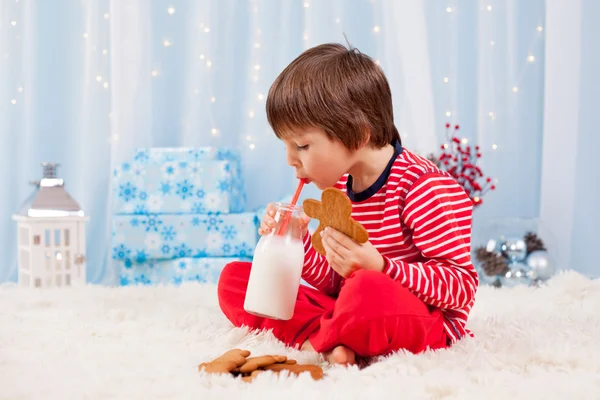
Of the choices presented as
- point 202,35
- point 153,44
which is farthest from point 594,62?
point 153,44

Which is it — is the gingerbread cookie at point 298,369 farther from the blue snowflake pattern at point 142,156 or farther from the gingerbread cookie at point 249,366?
the blue snowflake pattern at point 142,156

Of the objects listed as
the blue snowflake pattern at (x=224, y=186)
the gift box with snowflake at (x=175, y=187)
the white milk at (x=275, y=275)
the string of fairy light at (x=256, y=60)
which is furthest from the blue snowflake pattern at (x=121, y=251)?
the white milk at (x=275, y=275)

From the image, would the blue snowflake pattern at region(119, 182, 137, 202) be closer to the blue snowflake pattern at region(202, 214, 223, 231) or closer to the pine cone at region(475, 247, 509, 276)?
the blue snowflake pattern at region(202, 214, 223, 231)

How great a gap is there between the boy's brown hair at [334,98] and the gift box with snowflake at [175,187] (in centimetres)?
110

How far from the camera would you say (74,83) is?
258 centimetres

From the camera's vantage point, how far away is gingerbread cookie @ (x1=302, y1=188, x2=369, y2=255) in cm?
93

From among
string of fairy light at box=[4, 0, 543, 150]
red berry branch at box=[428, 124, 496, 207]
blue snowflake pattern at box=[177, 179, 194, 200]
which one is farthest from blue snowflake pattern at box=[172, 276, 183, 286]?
red berry branch at box=[428, 124, 496, 207]

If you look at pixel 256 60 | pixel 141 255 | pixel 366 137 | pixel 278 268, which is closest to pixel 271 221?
pixel 278 268

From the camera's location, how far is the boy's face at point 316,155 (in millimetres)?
1018

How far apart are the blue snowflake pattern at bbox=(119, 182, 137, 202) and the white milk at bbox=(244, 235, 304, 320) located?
1182 mm

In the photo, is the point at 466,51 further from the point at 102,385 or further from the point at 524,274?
the point at 102,385

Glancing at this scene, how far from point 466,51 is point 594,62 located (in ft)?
1.36

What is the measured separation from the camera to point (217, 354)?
101 cm

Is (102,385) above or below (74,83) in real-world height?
below
